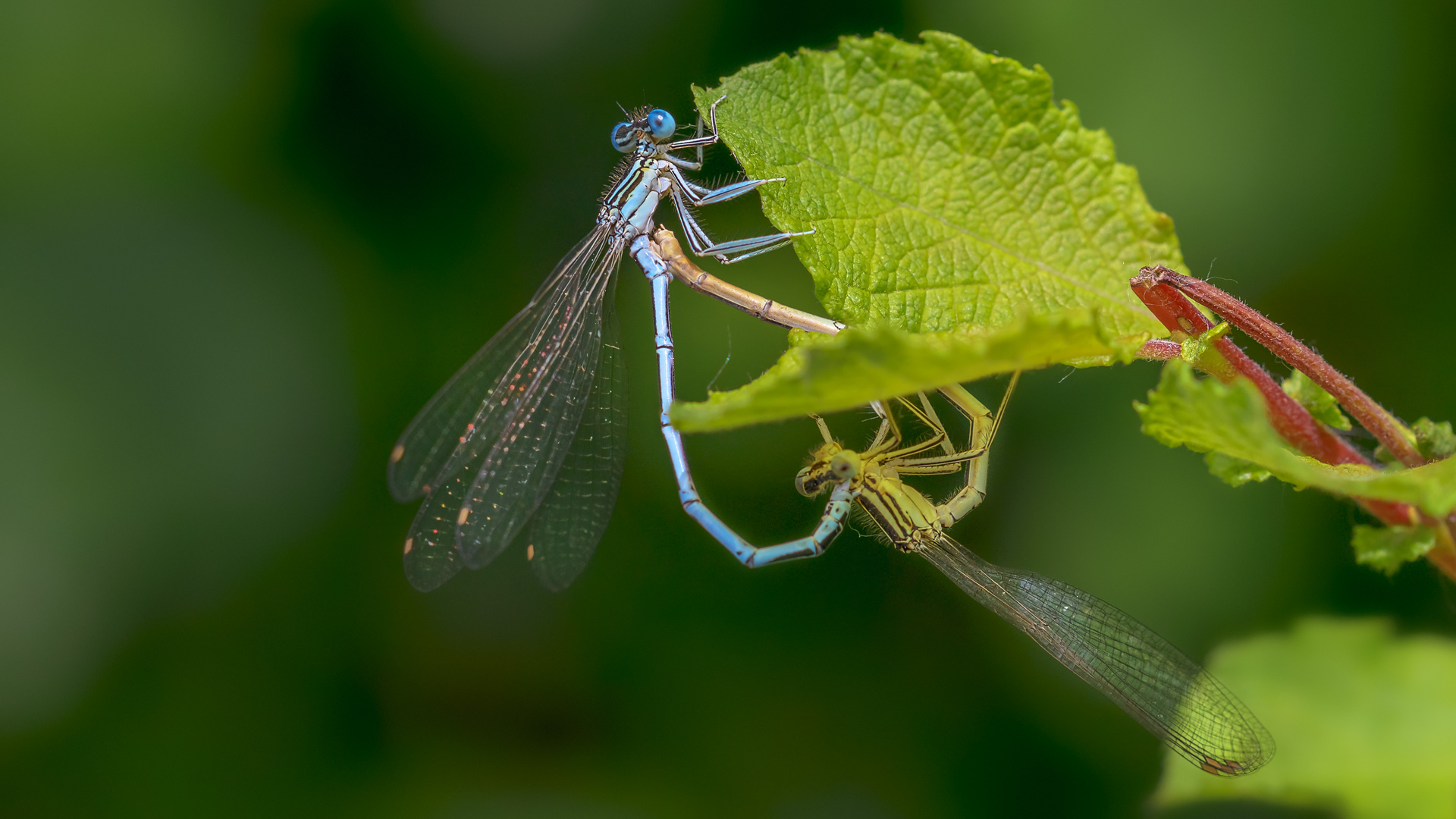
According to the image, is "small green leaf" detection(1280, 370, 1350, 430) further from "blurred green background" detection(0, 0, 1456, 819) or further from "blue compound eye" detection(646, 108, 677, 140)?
"blue compound eye" detection(646, 108, 677, 140)

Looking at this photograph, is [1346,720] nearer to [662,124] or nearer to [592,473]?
[592,473]

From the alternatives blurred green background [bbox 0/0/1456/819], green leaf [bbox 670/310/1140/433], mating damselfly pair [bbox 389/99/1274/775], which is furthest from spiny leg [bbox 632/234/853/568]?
green leaf [bbox 670/310/1140/433]

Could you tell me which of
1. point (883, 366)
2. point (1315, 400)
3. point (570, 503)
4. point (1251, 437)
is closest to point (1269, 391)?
point (1315, 400)

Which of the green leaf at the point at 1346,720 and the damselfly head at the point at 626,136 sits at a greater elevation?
the damselfly head at the point at 626,136

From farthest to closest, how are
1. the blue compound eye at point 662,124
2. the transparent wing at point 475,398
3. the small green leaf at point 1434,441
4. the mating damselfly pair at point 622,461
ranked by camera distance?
the transparent wing at point 475,398, the blue compound eye at point 662,124, the mating damselfly pair at point 622,461, the small green leaf at point 1434,441

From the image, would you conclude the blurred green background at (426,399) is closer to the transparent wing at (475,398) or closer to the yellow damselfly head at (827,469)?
the transparent wing at (475,398)

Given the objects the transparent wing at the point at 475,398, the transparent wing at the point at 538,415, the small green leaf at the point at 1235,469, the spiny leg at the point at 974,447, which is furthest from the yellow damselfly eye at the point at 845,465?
the small green leaf at the point at 1235,469
